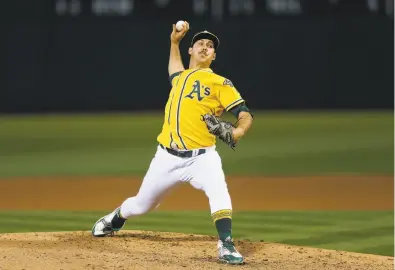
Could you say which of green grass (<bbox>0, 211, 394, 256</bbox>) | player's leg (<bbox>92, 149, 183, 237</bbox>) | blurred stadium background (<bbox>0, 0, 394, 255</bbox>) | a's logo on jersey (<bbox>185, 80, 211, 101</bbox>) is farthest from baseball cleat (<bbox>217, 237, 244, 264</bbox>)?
blurred stadium background (<bbox>0, 0, 394, 255</bbox>)

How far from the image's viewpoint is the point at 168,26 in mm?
21797

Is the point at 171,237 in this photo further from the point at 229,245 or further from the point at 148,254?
the point at 229,245

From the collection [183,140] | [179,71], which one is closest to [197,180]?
[183,140]

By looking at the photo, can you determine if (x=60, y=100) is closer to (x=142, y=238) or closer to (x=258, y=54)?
(x=258, y=54)

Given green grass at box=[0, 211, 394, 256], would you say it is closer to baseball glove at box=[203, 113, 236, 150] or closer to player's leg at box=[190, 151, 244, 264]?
player's leg at box=[190, 151, 244, 264]

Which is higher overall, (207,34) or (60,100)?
(207,34)

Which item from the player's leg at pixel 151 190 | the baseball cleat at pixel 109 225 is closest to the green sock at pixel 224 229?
the player's leg at pixel 151 190

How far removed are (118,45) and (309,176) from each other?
10790 millimetres

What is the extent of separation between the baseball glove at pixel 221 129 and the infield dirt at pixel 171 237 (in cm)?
80

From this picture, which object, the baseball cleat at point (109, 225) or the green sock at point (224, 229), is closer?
the green sock at point (224, 229)

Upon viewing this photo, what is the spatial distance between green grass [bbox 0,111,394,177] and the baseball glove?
6.36 meters

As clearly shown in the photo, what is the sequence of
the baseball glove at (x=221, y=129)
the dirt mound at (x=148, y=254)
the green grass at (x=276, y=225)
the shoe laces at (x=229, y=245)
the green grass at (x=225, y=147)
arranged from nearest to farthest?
the dirt mound at (x=148, y=254), the baseball glove at (x=221, y=129), the shoe laces at (x=229, y=245), the green grass at (x=276, y=225), the green grass at (x=225, y=147)

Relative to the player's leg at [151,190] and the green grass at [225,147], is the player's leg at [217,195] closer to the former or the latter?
the player's leg at [151,190]

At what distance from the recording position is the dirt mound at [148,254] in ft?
18.7
